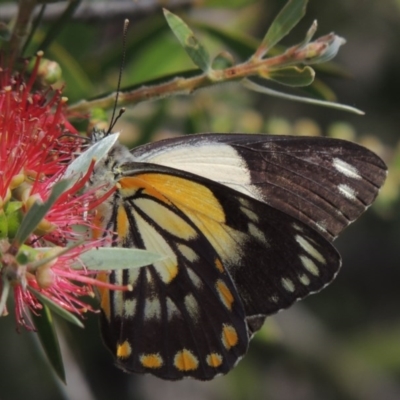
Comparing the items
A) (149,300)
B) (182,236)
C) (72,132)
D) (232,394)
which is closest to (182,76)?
(72,132)

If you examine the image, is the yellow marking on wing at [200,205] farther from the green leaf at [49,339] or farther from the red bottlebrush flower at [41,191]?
the green leaf at [49,339]

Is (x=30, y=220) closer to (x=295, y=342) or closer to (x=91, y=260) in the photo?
(x=91, y=260)

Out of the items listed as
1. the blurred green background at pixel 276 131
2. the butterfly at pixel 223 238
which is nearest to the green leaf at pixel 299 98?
the butterfly at pixel 223 238

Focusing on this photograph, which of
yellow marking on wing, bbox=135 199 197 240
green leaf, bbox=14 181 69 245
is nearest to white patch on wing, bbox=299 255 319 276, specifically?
yellow marking on wing, bbox=135 199 197 240

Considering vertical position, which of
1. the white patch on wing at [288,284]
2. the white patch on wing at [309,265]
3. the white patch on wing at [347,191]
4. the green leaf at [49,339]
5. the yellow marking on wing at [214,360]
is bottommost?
the yellow marking on wing at [214,360]

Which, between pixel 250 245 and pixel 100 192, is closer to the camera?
pixel 100 192

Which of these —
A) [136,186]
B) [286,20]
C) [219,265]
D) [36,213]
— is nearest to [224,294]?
[219,265]
